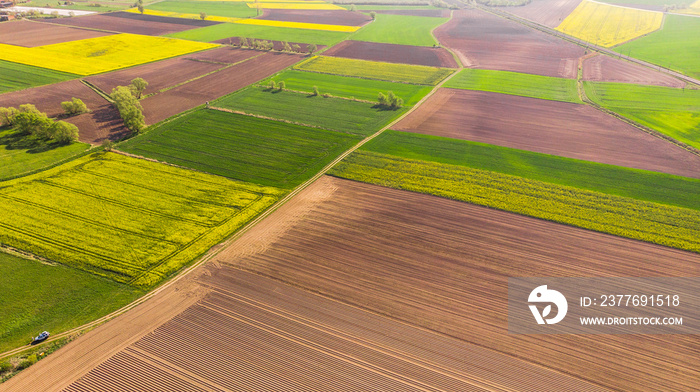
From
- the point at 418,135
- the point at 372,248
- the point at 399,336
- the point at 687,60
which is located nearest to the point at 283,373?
the point at 399,336

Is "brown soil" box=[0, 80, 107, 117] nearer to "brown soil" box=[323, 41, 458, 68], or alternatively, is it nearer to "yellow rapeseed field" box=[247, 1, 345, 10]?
"brown soil" box=[323, 41, 458, 68]

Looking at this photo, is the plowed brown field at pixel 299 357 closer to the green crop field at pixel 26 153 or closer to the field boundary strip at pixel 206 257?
the field boundary strip at pixel 206 257

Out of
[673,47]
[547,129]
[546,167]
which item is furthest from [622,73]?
[546,167]

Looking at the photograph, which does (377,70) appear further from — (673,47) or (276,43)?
(673,47)

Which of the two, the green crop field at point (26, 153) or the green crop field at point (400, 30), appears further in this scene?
the green crop field at point (400, 30)

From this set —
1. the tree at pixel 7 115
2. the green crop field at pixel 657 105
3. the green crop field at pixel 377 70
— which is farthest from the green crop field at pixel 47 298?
the green crop field at pixel 657 105

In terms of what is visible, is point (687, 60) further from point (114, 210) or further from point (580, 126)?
point (114, 210)
